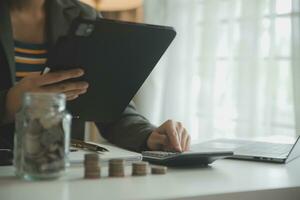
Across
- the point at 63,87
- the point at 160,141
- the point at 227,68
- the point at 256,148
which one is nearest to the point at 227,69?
the point at 227,68

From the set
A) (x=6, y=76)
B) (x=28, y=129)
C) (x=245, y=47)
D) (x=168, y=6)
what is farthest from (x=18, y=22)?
(x=168, y=6)

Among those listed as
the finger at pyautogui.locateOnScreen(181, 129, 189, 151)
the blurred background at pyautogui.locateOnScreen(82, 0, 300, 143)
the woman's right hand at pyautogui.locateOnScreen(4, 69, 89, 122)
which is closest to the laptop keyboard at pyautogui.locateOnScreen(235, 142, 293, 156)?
the finger at pyautogui.locateOnScreen(181, 129, 189, 151)

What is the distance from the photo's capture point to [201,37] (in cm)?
241

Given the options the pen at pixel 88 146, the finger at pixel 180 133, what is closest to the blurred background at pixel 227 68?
the finger at pixel 180 133

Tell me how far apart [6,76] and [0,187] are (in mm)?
602

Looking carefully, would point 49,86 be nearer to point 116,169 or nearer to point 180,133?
point 116,169

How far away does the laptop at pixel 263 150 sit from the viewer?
0.90 meters

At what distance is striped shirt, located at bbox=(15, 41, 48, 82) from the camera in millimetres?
1188

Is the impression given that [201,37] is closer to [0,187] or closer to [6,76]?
[6,76]

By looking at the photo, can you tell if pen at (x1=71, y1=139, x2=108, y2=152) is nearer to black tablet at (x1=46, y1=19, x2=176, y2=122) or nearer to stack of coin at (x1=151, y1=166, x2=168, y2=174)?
black tablet at (x1=46, y1=19, x2=176, y2=122)

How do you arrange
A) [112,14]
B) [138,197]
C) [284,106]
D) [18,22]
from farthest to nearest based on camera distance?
1. [112,14]
2. [284,106]
3. [18,22]
4. [138,197]

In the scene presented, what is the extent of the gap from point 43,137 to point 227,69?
1.79 meters

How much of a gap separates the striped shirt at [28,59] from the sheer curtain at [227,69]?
0.94 metres

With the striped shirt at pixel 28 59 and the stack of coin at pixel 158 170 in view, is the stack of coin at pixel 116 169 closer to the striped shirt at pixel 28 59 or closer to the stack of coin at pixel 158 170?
the stack of coin at pixel 158 170
